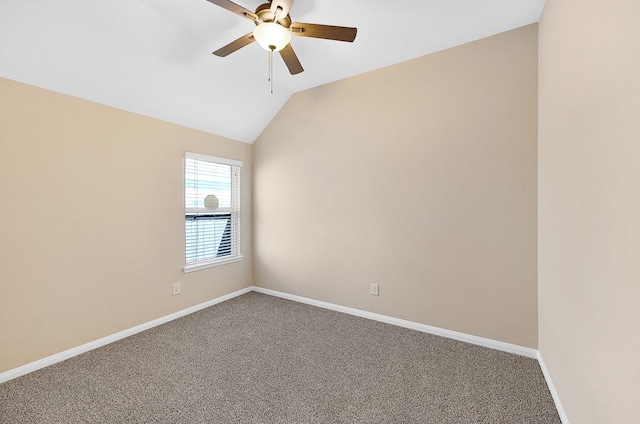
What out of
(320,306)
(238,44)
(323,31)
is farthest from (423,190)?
(238,44)

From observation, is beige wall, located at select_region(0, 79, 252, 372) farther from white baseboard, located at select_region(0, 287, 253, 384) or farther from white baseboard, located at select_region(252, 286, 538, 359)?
white baseboard, located at select_region(252, 286, 538, 359)

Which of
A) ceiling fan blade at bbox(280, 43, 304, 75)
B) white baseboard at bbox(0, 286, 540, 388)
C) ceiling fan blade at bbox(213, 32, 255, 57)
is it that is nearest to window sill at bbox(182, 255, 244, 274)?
white baseboard at bbox(0, 286, 540, 388)

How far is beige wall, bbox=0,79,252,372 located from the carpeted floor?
0.35 meters

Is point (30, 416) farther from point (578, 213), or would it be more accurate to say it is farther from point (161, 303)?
point (578, 213)

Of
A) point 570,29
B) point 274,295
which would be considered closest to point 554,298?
point 570,29

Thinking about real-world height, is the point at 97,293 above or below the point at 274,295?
above

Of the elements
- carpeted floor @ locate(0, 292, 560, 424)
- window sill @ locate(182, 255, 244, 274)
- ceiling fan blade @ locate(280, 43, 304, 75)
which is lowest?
carpeted floor @ locate(0, 292, 560, 424)

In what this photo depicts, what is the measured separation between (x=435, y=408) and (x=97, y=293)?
2873 mm

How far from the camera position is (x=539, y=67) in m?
2.18

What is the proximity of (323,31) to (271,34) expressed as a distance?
0.36 m

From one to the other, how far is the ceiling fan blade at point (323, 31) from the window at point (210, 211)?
1984 millimetres

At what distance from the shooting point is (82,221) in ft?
7.85

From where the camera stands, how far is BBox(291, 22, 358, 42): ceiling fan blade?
6.02 feet

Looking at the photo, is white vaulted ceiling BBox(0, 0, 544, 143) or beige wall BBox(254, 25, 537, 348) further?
beige wall BBox(254, 25, 537, 348)
